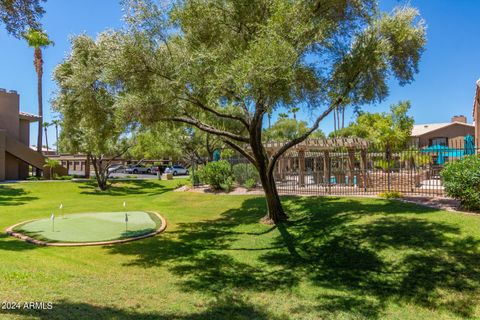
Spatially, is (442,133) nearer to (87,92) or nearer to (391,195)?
(391,195)

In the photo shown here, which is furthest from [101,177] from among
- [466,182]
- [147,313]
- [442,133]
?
[442,133]

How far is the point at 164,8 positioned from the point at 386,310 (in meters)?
9.28

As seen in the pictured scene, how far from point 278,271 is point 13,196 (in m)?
21.5

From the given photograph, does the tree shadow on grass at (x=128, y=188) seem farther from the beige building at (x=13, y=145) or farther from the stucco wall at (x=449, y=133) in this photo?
the stucco wall at (x=449, y=133)

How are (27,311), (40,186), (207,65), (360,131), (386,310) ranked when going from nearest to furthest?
(27,311) → (386,310) → (207,65) → (40,186) → (360,131)

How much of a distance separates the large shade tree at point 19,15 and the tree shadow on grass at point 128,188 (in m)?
21.2

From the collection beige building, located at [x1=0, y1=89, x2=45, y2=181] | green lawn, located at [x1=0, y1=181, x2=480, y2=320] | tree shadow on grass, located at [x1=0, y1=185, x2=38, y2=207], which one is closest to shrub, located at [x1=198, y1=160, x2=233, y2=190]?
green lawn, located at [x1=0, y1=181, x2=480, y2=320]

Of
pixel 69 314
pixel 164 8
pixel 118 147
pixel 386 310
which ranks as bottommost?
pixel 386 310

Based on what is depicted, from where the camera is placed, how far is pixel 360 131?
4297 centimetres

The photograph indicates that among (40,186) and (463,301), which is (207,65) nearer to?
(463,301)

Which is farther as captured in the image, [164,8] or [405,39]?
[405,39]

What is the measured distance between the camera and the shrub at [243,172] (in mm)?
20000

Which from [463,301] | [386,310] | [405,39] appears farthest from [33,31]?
[405,39]

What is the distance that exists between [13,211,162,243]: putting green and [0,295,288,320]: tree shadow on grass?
16.5ft
